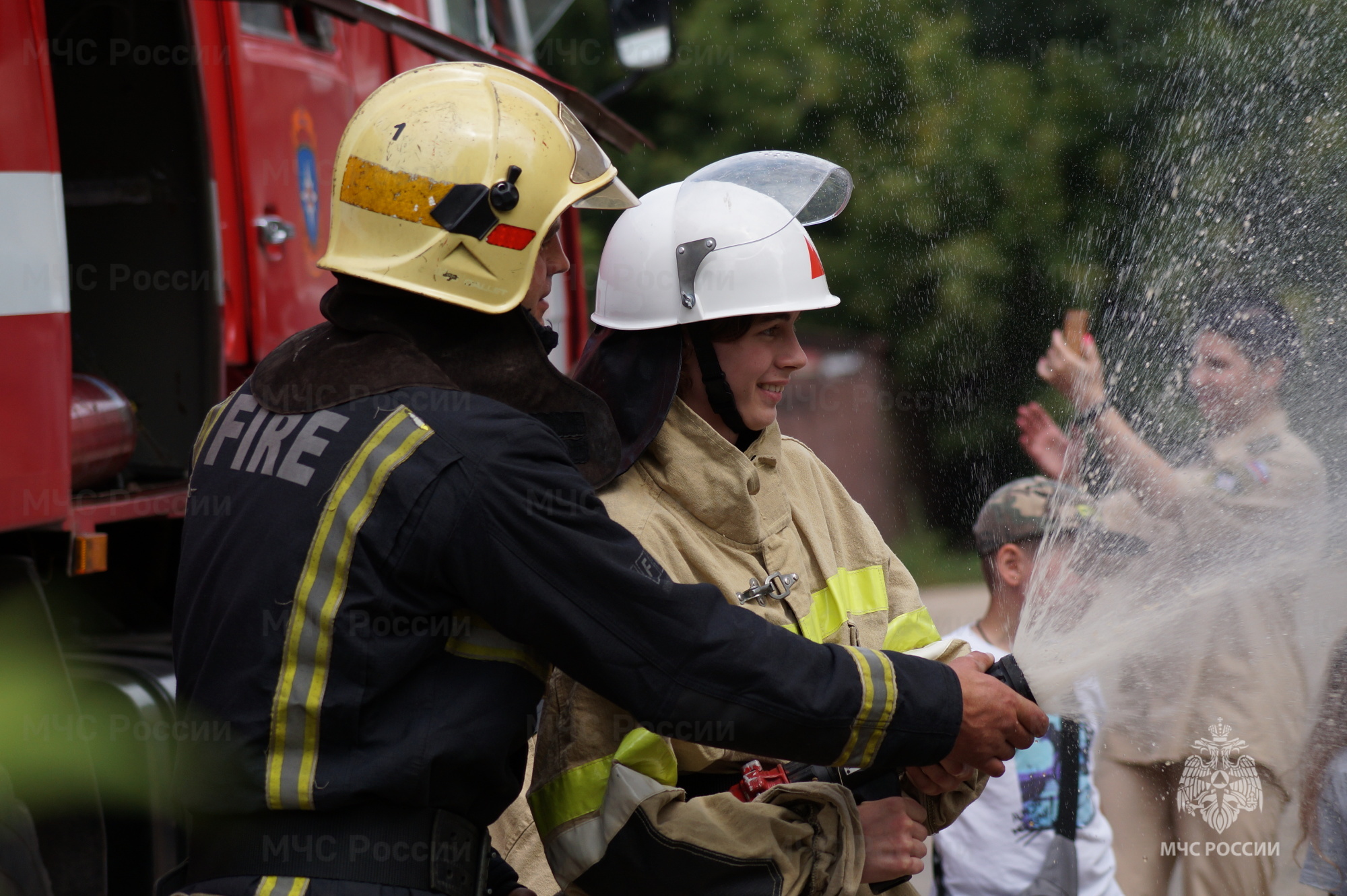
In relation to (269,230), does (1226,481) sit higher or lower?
lower

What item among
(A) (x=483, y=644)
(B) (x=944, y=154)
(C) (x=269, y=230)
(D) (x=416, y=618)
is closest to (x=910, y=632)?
(A) (x=483, y=644)

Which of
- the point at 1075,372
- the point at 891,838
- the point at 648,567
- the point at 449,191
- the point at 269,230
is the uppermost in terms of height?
the point at 269,230

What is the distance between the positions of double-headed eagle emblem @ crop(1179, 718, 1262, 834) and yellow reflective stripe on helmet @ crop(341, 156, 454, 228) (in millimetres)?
2998

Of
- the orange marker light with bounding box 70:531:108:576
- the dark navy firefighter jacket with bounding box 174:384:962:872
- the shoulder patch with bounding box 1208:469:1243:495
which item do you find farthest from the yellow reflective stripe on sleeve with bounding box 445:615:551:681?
the shoulder patch with bounding box 1208:469:1243:495

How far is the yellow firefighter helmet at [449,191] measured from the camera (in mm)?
2041

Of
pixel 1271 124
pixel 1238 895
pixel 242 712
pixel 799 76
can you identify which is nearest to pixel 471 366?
pixel 242 712

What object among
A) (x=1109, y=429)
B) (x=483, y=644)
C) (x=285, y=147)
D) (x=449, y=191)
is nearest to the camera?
(x=483, y=644)

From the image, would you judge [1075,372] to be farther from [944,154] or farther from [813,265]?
[944,154]

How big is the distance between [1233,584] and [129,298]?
137 inches

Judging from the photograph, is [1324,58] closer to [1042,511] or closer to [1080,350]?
[1080,350]

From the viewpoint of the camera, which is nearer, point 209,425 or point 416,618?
point 416,618

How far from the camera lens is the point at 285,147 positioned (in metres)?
4.29

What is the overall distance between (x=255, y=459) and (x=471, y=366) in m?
0.37

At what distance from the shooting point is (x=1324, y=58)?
636 cm
